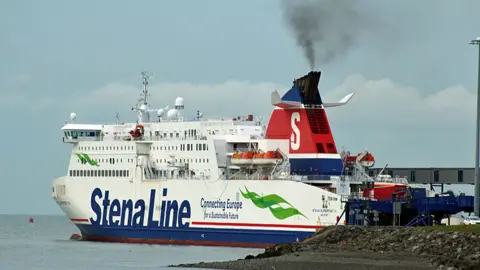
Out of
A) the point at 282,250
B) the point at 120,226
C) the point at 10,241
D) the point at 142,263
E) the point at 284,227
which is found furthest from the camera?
the point at 10,241

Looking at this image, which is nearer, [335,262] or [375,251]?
[335,262]

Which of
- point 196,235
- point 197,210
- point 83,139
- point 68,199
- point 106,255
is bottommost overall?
point 106,255

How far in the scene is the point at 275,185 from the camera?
52.0 metres

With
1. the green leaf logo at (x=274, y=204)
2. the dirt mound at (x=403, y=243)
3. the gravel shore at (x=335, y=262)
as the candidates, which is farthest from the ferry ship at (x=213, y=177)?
the gravel shore at (x=335, y=262)

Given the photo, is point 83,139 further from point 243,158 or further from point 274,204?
point 274,204

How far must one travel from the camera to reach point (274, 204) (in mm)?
52094

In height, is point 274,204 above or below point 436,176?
below

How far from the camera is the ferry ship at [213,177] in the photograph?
52125 mm

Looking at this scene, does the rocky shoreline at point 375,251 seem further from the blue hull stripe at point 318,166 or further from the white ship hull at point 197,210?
the blue hull stripe at point 318,166

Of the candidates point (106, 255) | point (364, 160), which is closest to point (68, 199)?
point (106, 255)

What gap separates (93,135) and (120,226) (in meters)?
6.03

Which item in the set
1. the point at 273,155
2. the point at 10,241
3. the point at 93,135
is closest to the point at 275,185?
the point at 273,155

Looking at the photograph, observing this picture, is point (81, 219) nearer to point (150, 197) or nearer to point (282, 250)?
point (150, 197)

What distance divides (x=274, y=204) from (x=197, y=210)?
197 inches
